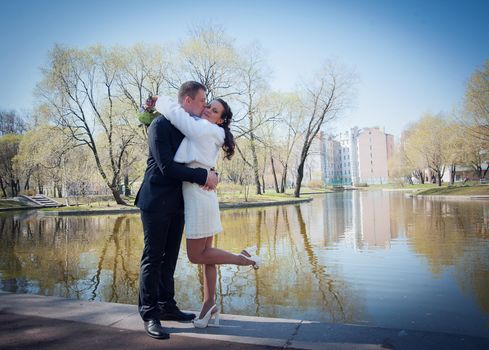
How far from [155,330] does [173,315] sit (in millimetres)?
428

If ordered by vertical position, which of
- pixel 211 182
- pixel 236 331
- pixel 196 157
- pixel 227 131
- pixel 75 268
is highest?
pixel 227 131

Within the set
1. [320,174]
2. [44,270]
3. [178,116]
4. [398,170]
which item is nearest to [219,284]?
[178,116]

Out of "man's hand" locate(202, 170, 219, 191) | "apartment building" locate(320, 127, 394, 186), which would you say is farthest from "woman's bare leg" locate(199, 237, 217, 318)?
"apartment building" locate(320, 127, 394, 186)

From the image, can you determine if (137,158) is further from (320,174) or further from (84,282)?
(320,174)

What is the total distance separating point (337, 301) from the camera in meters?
3.63

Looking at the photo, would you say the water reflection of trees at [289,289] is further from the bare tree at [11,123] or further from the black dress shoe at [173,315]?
the bare tree at [11,123]

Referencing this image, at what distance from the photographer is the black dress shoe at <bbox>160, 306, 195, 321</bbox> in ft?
9.82

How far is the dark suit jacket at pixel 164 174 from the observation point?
2.74m

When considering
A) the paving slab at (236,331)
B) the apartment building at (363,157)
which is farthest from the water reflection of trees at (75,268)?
the apartment building at (363,157)

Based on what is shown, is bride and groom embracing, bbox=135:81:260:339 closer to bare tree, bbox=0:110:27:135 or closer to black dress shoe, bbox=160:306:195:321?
black dress shoe, bbox=160:306:195:321

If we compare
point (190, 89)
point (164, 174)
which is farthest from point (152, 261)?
point (190, 89)

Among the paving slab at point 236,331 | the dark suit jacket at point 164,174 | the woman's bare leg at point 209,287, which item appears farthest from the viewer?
the woman's bare leg at point 209,287

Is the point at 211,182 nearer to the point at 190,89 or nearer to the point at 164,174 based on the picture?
the point at 164,174

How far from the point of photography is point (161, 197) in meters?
2.84
